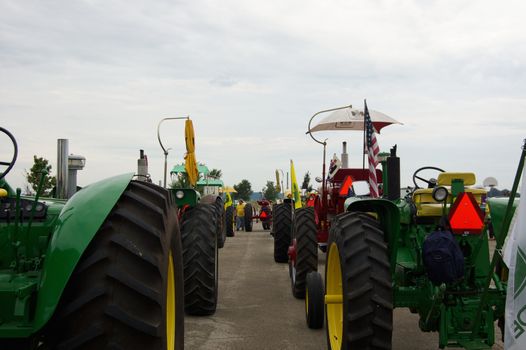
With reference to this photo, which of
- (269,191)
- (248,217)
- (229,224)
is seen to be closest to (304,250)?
(229,224)

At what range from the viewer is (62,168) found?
14.2 feet

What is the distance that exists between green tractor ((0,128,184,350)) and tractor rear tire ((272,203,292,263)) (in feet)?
25.5

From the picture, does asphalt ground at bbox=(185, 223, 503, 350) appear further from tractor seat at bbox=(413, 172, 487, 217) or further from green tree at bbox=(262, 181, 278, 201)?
green tree at bbox=(262, 181, 278, 201)

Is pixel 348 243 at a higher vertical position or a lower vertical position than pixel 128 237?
lower

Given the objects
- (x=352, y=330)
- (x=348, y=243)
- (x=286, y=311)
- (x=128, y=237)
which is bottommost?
(x=286, y=311)

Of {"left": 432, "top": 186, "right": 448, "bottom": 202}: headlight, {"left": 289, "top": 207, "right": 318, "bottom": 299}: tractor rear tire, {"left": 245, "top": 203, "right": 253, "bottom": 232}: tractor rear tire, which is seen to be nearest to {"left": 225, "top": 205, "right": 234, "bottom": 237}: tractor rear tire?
{"left": 245, "top": 203, "right": 253, "bottom": 232}: tractor rear tire

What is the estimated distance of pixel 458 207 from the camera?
435 cm

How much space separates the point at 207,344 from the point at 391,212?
2.25 m

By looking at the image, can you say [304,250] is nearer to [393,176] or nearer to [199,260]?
[199,260]

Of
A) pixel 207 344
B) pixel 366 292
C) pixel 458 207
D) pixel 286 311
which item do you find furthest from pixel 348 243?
pixel 286 311

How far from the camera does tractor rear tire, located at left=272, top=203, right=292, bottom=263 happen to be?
10391mm

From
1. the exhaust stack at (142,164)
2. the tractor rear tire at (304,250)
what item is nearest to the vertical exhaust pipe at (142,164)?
the exhaust stack at (142,164)

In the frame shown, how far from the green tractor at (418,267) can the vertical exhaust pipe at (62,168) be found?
7.33 ft

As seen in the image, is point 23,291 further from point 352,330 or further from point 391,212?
point 391,212
